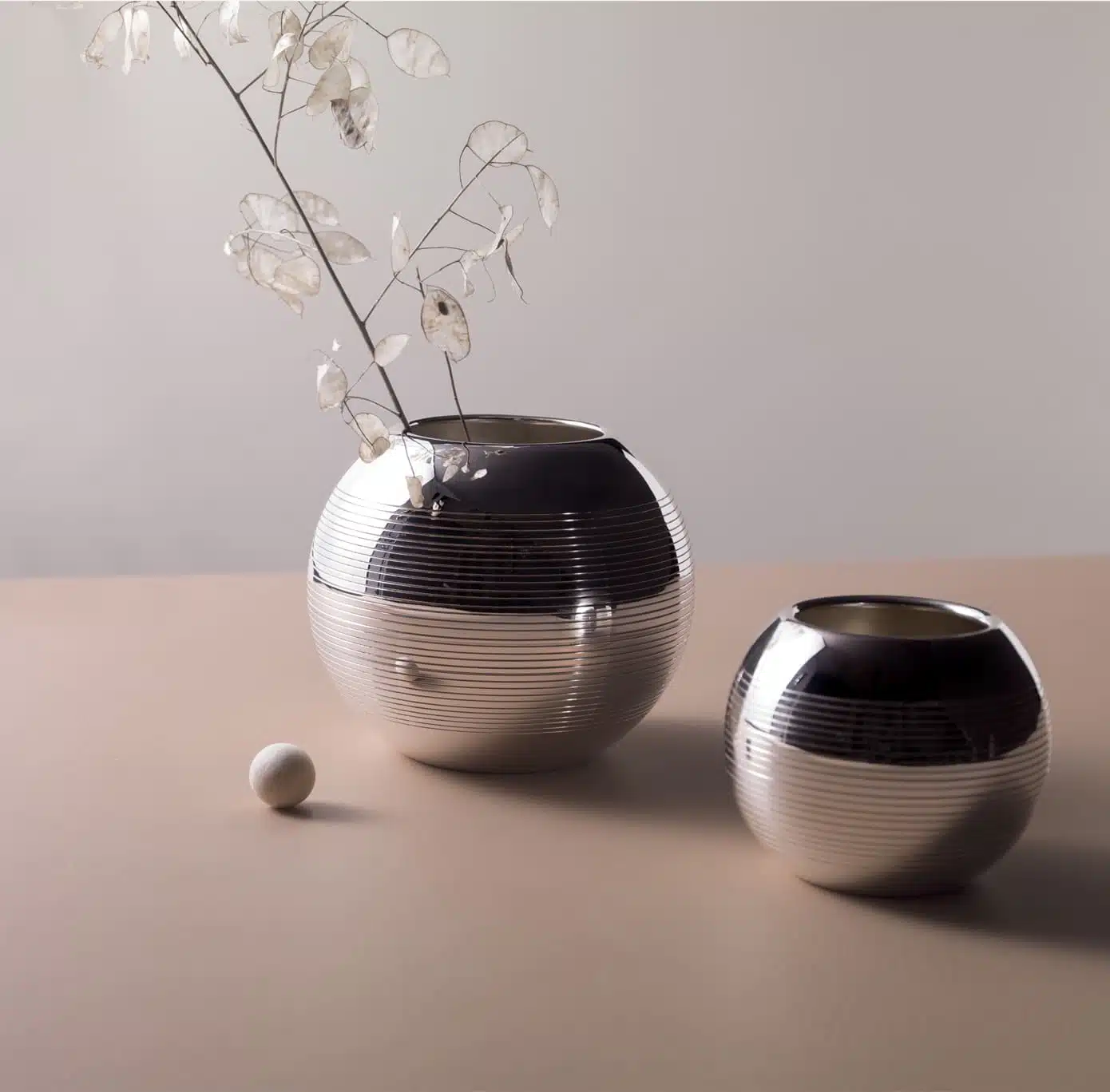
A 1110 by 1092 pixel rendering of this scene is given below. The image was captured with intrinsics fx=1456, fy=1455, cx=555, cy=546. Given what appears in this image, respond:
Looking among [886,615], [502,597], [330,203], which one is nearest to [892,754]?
[886,615]

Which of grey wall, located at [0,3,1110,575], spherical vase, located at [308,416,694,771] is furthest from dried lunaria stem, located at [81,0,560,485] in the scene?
grey wall, located at [0,3,1110,575]

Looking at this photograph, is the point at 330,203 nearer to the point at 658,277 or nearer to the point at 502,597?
the point at 502,597

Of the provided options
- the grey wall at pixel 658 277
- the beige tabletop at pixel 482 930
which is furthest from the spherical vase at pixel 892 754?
the grey wall at pixel 658 277

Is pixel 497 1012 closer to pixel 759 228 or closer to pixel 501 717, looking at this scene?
pixel 501 717

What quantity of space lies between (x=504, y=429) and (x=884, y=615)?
0.91 feet

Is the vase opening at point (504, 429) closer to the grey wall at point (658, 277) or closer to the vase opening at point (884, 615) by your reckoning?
the vase opening at point (884, 615)

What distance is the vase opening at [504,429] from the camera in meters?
0.82

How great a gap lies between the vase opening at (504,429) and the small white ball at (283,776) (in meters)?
0.20

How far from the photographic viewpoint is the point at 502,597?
70 centimetres

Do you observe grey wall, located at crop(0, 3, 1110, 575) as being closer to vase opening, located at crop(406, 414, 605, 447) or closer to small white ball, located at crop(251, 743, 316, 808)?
vase opening, located at crop(406, 414, 605, 447)

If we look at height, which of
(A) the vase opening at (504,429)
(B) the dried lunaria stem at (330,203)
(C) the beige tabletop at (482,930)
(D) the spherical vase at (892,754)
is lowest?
(C) the beige tabletop at (482,930)

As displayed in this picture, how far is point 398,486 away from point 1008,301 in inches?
83.5

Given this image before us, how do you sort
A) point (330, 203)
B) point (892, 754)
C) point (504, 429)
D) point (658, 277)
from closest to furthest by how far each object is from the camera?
point (892, 754) → point (330, 203) → point (504, 429) → point (658, 277)

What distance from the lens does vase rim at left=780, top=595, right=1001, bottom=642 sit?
64 cm
